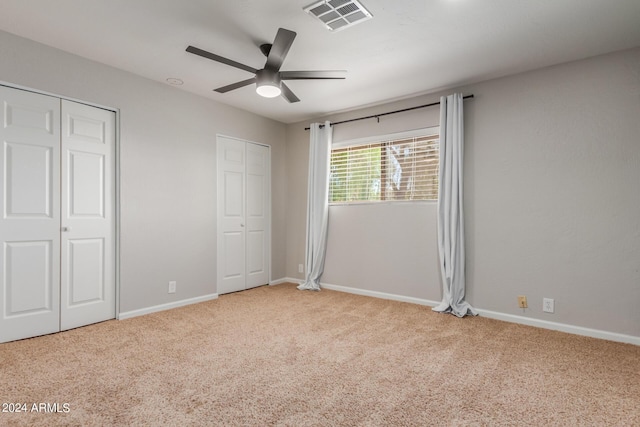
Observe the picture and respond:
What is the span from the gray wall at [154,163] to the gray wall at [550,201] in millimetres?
2491

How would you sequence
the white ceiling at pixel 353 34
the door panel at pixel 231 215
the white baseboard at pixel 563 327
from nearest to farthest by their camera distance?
1. the white ceiling at pixel 353 34
2. the white baseboard at pixel 563 327
3. the door panel at pixel 231 215

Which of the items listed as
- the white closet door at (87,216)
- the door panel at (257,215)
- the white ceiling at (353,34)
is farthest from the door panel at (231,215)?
the white closet door at (87,216)

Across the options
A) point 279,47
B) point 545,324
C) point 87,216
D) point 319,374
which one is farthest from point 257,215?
point 545,324

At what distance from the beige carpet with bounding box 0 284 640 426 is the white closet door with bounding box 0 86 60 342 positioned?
24 centimetres

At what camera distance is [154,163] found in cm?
368

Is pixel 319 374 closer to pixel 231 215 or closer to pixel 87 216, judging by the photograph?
pixel 87 216

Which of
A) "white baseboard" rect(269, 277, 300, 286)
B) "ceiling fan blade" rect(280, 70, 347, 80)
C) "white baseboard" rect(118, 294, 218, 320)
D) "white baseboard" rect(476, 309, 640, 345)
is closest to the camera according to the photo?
"ceiling fan blade" rect(280, 70, 347, 80)

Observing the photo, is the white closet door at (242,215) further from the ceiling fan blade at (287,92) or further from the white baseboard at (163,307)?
the ceiling fan blade at (287,92)

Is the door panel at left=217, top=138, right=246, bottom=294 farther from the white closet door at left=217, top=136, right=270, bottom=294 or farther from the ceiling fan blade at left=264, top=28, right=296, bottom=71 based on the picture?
the ceiling fan blade at left=264, top=28, right=296, bottom=71

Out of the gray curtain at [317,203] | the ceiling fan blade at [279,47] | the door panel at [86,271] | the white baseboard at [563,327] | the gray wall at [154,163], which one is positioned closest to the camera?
the ceiling fan blade at [279,47]

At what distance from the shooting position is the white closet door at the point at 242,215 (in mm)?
4469

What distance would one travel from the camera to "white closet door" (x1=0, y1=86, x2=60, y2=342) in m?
2.73

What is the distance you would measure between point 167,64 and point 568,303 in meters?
4.52

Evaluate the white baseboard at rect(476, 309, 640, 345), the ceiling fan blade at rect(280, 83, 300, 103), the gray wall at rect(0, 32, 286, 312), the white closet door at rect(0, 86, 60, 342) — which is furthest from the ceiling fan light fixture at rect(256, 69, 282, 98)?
the white baseboard at rect(476, 309, 640, 345)
